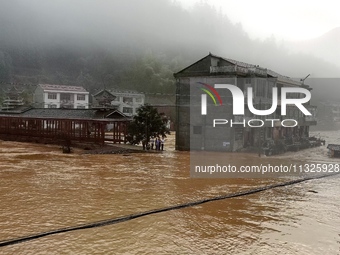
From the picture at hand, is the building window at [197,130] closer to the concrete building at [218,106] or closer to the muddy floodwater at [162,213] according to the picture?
the concrete building at [218,106]

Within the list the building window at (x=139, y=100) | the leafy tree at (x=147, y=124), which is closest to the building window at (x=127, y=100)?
the building window at (x=139, y=100)

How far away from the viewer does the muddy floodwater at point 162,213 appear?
34.7 ft

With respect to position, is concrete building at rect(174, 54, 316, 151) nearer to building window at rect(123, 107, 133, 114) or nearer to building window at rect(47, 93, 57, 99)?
building window at rect(123, 107, 133, 114)

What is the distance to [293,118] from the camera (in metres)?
41.2

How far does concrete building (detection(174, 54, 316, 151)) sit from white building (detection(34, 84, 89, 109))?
35280mm

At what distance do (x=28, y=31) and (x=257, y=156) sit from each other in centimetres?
9064

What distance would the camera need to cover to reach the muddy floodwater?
10562 mm

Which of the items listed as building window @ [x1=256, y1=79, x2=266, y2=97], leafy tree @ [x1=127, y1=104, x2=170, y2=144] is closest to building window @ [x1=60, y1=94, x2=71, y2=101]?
leafy tree @ [x1=127, y1=104, x2=170, y2=144]

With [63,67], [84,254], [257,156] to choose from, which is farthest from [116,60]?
[84,254]

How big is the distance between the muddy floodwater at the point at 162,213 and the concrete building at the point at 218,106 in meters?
11.1

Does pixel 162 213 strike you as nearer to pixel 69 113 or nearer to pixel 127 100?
pixel 69 113

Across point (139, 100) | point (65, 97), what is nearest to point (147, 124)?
point (65, 97)

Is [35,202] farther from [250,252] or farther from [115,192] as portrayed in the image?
[250,252]

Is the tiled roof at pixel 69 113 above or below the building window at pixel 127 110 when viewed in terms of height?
below
